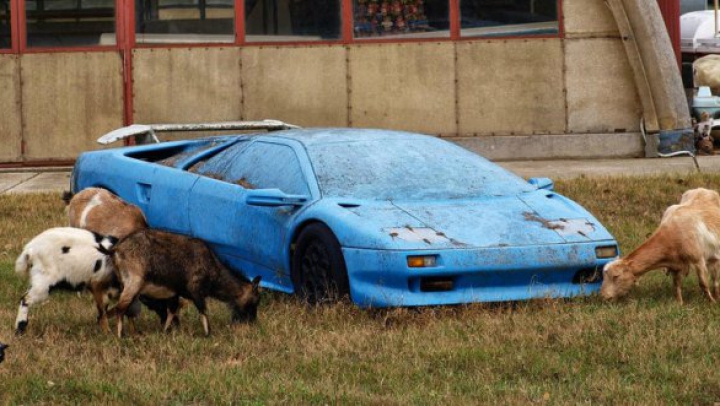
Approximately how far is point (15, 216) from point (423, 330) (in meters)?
6.99

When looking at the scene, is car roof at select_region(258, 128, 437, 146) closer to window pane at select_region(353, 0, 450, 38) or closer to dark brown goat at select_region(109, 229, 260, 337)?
dark brown goat at select_region(109, 229, 260, 337)

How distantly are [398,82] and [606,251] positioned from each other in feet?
30.7

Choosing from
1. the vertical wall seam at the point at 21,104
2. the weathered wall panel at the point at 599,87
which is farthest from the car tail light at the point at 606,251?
the vertical wall seam at the point at 21,104

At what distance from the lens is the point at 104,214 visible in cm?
976

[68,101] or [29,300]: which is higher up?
[68,101]

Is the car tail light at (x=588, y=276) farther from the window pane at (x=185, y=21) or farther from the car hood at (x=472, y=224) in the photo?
the window pane at (x=185, y=21)

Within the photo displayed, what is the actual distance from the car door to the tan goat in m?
0.44

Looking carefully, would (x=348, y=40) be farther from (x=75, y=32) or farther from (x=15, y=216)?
(x=15, y=216)

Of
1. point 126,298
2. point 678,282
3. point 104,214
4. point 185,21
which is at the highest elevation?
point 185,21

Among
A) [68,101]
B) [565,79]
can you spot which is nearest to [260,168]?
[68,101]

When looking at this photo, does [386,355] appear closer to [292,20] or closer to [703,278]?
[703,278]

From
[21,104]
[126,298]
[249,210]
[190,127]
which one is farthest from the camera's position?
[21,104]

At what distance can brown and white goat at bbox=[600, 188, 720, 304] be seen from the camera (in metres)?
8.52

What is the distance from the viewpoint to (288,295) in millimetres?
9188
